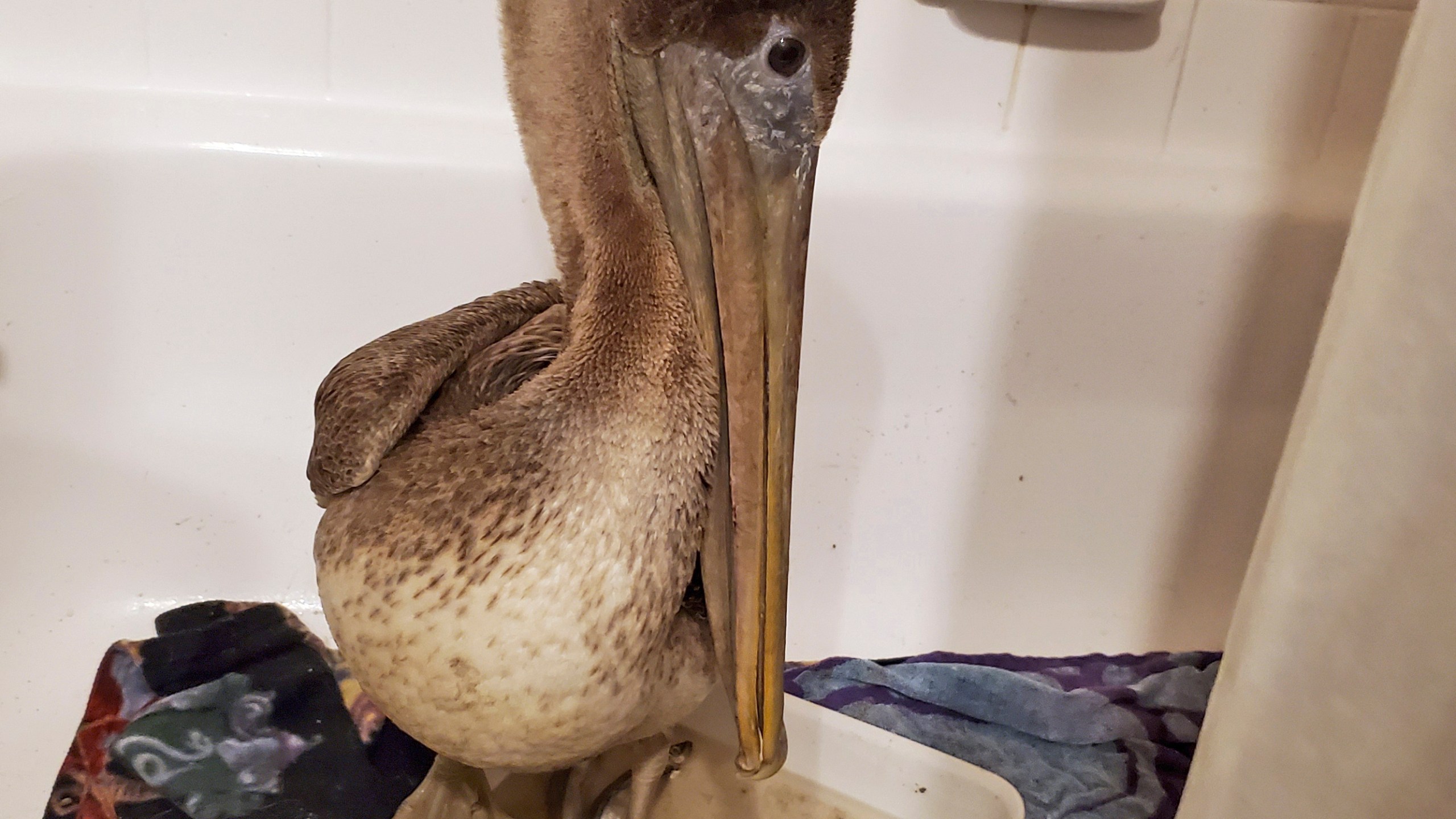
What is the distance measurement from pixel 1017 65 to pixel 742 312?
2.71 ft

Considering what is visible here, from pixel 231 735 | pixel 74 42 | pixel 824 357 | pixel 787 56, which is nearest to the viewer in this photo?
pixel 787 56

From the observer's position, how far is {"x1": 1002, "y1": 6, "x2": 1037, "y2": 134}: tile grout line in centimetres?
128

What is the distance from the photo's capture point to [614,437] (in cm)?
68

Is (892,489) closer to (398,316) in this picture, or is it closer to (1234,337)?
(1234,337)

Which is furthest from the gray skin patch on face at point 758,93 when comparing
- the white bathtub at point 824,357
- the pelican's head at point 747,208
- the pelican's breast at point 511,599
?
the white bathtub at point 824,357

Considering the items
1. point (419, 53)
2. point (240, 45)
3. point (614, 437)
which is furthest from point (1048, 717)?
point (240, 45)

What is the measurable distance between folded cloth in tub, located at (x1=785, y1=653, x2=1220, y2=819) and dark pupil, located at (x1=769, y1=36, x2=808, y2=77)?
0.75 metres

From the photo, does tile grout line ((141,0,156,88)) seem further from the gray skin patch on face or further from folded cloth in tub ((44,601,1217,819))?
the gray skin patch on face

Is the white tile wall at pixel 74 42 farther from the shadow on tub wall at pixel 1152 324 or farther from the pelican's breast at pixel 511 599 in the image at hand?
the shadow on tub wall at pixel 1152 324

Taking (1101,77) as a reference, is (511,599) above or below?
below

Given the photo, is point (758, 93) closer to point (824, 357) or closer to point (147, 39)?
point (824, 357)

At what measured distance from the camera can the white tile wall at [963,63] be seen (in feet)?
3.85

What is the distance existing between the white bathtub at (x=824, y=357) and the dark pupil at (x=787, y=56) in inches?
24.5

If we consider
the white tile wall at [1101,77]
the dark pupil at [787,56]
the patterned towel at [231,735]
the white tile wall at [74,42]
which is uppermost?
the dark pupil at [787,56]
